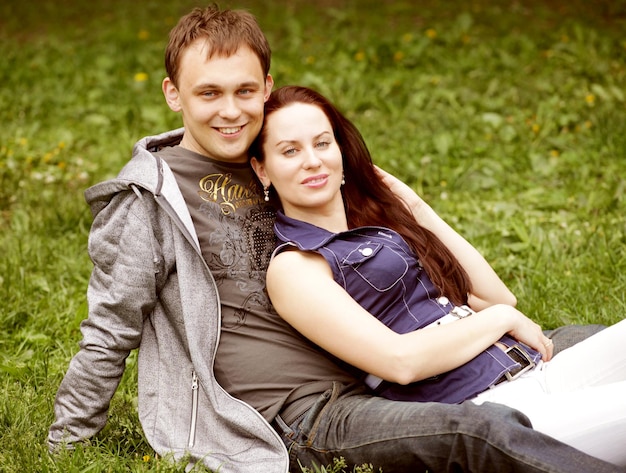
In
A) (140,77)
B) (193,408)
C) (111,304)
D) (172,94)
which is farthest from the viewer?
(140,77)

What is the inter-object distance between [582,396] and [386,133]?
4097mm

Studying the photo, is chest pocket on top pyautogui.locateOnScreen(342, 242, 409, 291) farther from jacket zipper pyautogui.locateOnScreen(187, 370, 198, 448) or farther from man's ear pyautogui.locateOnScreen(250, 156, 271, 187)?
jacket zipper pyautogui.locateOnScreen(187, 370, 198, 448)

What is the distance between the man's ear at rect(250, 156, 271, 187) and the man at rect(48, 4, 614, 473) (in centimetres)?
9

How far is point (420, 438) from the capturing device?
2.55m

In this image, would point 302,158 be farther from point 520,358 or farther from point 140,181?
point 520,358

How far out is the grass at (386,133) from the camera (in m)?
4.01

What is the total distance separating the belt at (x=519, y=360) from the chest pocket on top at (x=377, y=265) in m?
0.44

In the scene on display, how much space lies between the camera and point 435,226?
331cm

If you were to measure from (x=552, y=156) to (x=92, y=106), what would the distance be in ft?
12.7

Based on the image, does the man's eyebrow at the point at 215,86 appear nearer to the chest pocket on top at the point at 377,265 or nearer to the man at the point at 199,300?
the man at the point at 199,300

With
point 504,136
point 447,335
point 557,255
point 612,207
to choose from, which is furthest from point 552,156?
point 447,335

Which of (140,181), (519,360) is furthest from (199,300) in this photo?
(519,360)

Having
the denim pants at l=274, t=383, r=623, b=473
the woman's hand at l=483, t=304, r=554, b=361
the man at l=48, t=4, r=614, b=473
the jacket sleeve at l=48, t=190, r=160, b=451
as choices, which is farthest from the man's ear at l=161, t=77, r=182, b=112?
the woman's hand at l=483, t=304, r=554, b=361

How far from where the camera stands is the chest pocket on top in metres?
2.89
